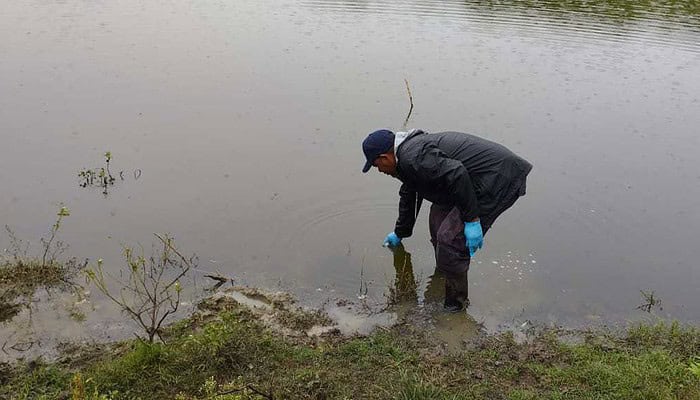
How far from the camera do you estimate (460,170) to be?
3.88 metres

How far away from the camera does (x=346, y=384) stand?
10.9 ft

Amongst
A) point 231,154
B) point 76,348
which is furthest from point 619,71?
point 76,348

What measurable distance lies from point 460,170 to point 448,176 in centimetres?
9

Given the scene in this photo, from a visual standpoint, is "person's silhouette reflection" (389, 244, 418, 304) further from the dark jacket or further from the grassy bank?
the dark jacket

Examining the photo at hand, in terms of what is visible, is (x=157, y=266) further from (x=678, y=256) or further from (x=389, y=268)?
(x=678, y=256)

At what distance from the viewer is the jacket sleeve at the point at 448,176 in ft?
12.8

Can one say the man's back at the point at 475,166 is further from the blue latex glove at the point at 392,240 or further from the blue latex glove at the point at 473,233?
the blue latex glove at the point at 392,240

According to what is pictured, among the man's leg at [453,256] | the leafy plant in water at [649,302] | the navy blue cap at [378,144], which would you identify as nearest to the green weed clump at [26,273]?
the navy blue cap at [378,144]

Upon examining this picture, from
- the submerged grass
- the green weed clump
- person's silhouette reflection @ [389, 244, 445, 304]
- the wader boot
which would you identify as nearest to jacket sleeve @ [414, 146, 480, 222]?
the wader boot

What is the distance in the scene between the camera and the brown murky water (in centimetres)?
508

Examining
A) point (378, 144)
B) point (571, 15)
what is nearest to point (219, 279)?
point (378, 144)

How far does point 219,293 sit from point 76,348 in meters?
1.10

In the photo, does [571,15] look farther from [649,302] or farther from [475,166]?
[475,166]

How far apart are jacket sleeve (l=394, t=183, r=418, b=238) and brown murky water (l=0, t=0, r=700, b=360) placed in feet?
1.19
